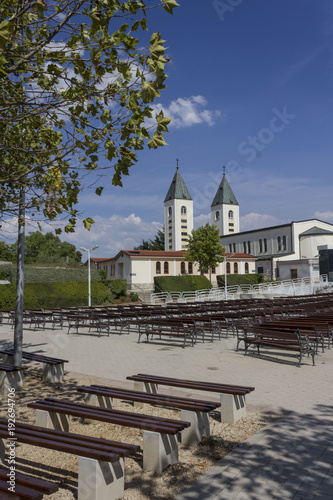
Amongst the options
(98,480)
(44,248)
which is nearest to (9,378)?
(98,480)

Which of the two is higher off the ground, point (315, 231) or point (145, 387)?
point (315, 231)

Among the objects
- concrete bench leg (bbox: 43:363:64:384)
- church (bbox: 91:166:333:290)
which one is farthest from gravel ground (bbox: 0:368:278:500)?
church (bbox: 91:166:333:290)

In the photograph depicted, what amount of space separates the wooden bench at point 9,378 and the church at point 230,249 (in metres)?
30.8

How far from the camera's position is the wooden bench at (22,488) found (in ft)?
9.18

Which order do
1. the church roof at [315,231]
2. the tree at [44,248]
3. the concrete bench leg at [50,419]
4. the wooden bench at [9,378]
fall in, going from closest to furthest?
the concrete bench leg at [50,419]
the wooden bench at [9,378]
the church roof at [315,231]
the tree at [44,248]

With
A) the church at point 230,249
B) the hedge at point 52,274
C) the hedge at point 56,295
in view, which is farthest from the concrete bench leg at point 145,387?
the church at point 230,249

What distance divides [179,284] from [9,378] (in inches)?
1328

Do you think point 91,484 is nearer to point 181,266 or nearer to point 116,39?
point 116,39

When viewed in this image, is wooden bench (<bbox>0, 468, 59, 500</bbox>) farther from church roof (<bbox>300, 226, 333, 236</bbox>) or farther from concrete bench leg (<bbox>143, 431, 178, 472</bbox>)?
church roof (<bbox>300, 226, 333, 236</bbox>)

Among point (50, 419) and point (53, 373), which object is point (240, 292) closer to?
point (53, 373)

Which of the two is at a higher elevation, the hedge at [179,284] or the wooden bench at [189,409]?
the hedge at [179,284]

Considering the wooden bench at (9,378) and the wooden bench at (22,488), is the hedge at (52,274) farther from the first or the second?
the wooden bench at (22,488)

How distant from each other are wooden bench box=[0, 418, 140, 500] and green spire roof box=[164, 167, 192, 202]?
3994 inches

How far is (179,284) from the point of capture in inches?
1606
